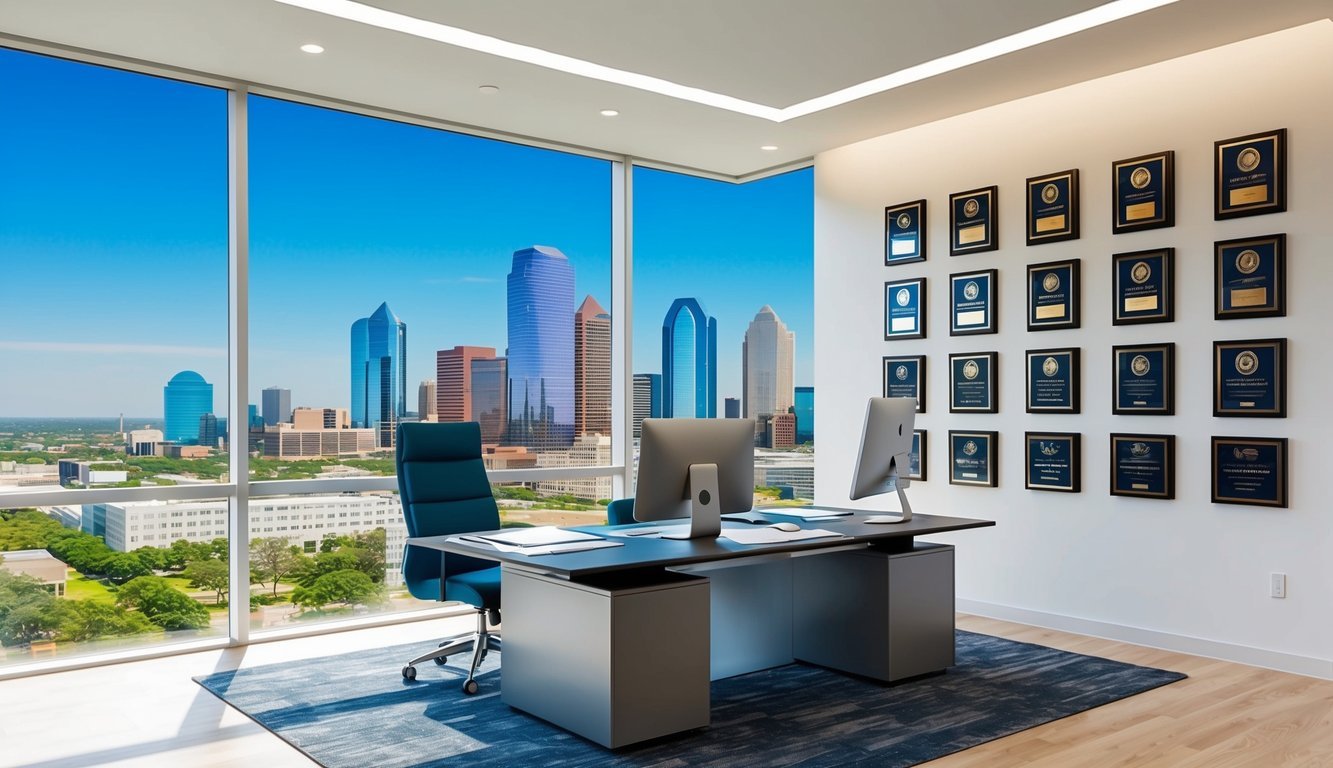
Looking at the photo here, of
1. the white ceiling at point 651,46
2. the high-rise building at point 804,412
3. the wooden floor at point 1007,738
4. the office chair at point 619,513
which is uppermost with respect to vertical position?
the white ceiling at point 651,46

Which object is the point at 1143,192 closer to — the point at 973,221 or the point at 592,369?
the point at 973,221

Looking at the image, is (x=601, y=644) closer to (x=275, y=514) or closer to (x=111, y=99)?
(x=275, y=514)

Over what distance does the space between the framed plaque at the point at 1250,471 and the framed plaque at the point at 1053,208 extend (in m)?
1.39

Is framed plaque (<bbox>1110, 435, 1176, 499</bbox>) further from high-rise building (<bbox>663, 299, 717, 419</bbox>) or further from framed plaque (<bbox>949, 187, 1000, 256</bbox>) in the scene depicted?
high-rise building (<bbox>663, 299, 717, 419</bbox>)

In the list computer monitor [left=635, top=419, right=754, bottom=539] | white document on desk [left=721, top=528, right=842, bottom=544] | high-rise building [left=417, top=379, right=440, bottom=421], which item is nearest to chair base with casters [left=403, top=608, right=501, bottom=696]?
computer monitor [left=635, top=419, right=754, bottom=539]

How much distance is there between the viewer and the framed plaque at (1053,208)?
5.46 meters

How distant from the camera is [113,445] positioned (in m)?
5.07

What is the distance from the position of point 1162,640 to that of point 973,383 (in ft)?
5.61

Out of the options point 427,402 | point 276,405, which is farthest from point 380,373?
point 276,405

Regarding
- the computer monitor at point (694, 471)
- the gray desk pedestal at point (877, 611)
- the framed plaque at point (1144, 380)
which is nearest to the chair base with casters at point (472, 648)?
the computer monitor at point (694, 471)

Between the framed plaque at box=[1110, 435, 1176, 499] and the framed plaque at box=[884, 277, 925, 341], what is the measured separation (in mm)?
1427

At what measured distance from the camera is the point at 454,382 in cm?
637

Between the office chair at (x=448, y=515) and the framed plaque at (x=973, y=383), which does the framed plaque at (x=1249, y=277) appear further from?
the office chair at (x=448, y=515)

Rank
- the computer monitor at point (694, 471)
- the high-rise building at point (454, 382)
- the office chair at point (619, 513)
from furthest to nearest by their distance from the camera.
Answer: the high-rise building at point (454, 382)
the office chair at point (619, 513)
the computer monitor at point (694, 471)
